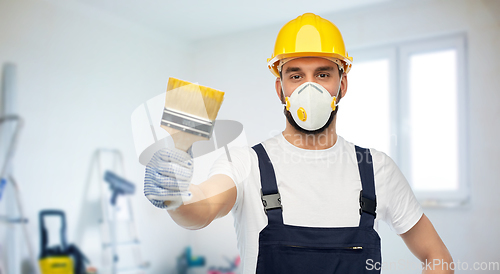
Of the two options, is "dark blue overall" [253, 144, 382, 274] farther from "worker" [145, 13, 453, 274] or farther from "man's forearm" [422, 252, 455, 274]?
"man's forearm" [422, 252, 455, 274]

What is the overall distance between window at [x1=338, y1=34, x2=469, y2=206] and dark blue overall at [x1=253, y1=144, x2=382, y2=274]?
84.2 inches

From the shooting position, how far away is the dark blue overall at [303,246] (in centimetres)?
102

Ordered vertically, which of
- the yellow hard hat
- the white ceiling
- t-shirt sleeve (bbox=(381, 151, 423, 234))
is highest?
the white ceiling

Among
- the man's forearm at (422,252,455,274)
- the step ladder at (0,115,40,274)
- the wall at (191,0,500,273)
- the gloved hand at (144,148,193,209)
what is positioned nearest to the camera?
the gloved hand at (144,148,193,209)

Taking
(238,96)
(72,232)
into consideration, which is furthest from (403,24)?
(72,232)

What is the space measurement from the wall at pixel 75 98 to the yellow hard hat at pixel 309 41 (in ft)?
7.57

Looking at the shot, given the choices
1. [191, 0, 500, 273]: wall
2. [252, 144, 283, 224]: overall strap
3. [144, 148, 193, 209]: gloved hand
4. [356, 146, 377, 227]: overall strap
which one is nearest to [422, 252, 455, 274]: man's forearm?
[356, 146, 377, 227]: overall strap

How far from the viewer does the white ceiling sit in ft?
10.4

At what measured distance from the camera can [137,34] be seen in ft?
12.1

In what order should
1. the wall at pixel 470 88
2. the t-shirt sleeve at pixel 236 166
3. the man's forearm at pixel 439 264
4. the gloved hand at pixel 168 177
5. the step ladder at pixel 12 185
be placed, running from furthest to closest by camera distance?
the wall at pixel 470 88 < the step ladder at pixel 12 185 < the man's forearm at pixel 439 264 < the t-shirt sleeve at pixel 236 166 < the gloved hand at pixel 168 177

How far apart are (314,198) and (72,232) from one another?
8.52ft

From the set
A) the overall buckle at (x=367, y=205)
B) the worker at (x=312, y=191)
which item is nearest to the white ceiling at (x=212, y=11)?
the worker at (x=312, y=191)

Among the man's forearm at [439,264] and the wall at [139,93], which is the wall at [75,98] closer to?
the wall at [139,93]

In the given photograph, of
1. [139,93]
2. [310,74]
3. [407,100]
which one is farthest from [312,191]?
[139,93]
